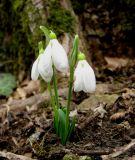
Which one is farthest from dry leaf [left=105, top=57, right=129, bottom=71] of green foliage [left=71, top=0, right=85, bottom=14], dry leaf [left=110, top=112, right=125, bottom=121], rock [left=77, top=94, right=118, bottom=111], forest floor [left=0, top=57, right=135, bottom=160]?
dry leaf [left=110, top=112, right=125, bottom=121]

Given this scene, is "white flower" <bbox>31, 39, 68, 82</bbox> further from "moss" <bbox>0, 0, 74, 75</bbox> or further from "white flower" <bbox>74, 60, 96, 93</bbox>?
"moss" <bbox>0, 0, 74, 75</bbox>

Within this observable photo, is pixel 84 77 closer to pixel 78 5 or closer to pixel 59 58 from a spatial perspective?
pixel 59 58

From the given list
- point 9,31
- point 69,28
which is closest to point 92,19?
point 69,28

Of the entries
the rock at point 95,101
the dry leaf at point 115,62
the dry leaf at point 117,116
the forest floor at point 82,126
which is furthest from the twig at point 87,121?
the dry leaf at point 115,62

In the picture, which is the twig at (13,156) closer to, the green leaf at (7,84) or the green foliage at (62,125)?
the green foliage at (62,125)

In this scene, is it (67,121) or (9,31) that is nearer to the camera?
(67,121)

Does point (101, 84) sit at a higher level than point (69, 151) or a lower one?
higher

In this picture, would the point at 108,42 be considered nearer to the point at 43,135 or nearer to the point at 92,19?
the point at 92,19
